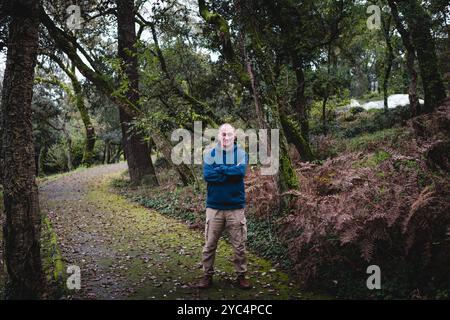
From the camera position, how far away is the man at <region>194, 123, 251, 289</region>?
5270 millimetres

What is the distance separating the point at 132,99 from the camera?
14.9m

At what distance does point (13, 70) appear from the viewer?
470 centimetres

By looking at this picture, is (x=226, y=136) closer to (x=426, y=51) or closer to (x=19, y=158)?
(x=19, y=158)

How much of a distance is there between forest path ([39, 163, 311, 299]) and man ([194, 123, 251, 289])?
0.37m

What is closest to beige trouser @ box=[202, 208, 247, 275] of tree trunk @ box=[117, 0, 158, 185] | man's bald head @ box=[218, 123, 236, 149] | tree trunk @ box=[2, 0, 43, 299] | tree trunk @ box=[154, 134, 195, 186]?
man's bald head @ box=[218, 123, 236, 149]

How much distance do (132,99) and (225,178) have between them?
35.1 feet

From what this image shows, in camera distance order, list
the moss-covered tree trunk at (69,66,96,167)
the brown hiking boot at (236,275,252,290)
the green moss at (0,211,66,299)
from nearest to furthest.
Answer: the green moss at (0,211,66,299) < the brown hiking boot at (236,275,252,290) < the moss-covered tree trunk at (69,66,96,167)

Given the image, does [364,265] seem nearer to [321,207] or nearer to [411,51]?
[321,207]

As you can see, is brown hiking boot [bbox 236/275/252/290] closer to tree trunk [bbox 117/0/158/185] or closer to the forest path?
the forest path

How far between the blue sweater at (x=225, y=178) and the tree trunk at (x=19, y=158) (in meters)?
2.38

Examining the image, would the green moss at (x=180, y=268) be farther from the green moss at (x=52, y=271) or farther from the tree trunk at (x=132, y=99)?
the tree trunk at (x=132, y=99)

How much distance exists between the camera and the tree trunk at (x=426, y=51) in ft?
37.1

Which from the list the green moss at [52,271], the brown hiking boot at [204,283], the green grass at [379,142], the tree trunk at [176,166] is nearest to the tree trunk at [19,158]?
the green moss at [52,271]
